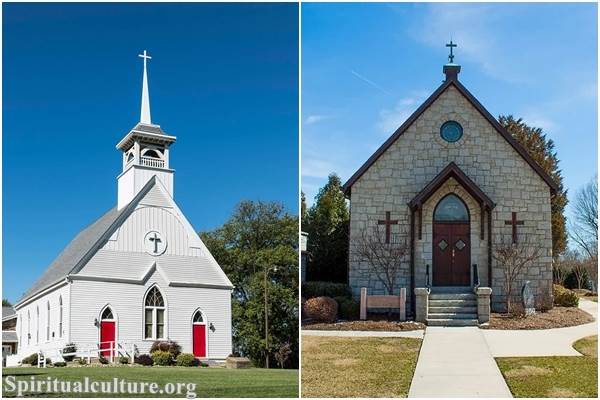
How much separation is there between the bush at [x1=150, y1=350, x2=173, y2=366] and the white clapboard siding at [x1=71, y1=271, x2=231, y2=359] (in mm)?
329

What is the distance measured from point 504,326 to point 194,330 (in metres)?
5.52

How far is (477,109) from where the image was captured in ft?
51.7

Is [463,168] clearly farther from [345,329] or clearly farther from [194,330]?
[194,330]

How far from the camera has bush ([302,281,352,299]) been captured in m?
15.5

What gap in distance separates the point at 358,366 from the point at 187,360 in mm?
4419

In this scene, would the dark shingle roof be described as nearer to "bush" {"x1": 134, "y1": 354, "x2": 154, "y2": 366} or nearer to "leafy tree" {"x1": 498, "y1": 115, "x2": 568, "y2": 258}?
"bush" {"x1": 134, "y1": 354, "x2": 154, "y2": 366}

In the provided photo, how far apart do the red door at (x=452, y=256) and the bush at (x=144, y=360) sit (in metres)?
5.45

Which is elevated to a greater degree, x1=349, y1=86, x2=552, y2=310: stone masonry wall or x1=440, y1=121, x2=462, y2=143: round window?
x1=440, y1=121, x2=462, y2=143: round window

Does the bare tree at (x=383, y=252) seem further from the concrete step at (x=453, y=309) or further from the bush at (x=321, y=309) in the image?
the bush at (x=321, y=309)

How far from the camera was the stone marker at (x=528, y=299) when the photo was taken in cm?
1491

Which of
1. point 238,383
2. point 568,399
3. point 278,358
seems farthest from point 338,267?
point 568,399

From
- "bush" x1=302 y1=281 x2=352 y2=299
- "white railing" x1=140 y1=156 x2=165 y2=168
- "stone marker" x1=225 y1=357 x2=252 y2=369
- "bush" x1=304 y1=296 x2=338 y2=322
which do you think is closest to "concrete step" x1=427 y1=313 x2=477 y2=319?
"bush" x1=304 y1=296 x2=338 y2=322

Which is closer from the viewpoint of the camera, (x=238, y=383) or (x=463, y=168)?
(x=238, y=383)

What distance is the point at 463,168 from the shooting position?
15.9 metres
